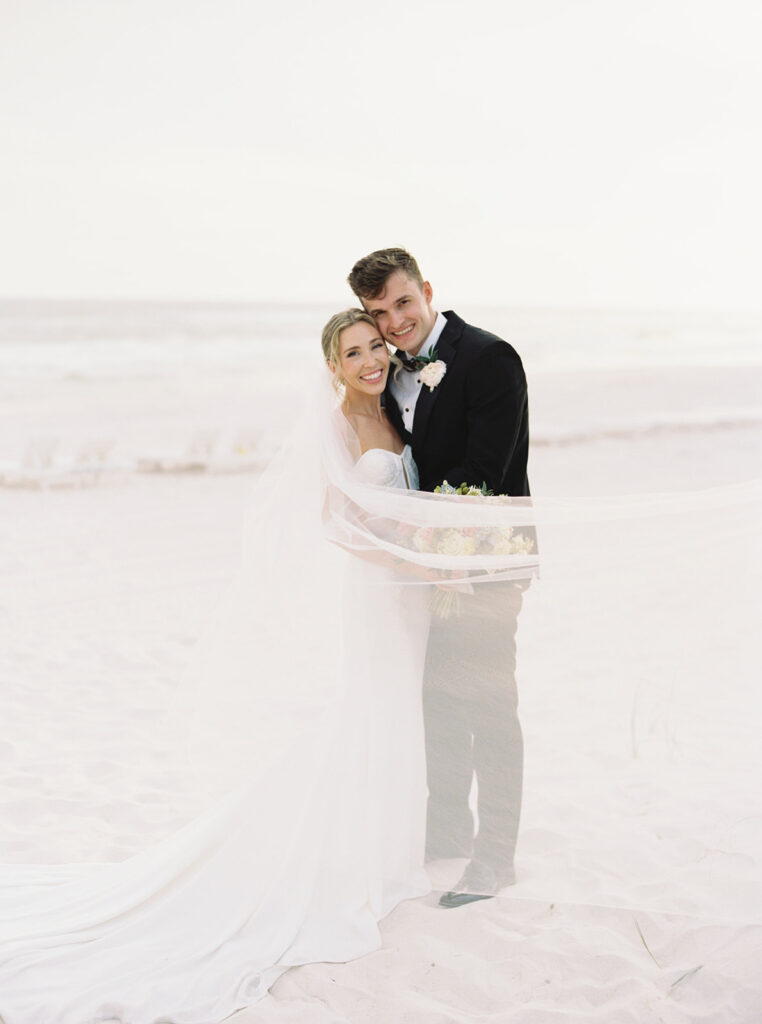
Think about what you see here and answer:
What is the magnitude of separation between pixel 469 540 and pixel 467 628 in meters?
0.28

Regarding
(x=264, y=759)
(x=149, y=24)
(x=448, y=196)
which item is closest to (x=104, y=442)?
(x=264, y=759)

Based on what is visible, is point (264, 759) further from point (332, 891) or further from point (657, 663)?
point (657, 663)

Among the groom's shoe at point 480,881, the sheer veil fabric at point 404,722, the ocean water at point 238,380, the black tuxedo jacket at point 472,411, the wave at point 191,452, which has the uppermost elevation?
the ocean water at point 238,380

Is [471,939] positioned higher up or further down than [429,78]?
further down

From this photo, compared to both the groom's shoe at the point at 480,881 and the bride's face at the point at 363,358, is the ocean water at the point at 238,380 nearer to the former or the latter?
the bride's face at the point at 363,358

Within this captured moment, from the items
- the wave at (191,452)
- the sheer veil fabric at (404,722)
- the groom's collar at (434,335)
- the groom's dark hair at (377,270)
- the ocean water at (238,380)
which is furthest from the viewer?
the ocean water at (238,380)

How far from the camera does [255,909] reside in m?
2.86

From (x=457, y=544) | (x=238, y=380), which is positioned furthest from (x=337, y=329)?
(x=238, y=380)

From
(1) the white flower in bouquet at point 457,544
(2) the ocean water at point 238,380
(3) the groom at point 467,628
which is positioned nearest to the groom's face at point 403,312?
(3) the groom at point 467,628

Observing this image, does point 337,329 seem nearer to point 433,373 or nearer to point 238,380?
point 433,373

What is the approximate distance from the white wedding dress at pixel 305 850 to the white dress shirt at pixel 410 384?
138 millimetres

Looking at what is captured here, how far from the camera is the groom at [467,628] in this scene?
289cm

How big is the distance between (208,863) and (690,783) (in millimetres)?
1460

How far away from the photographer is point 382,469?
9.66 feet
